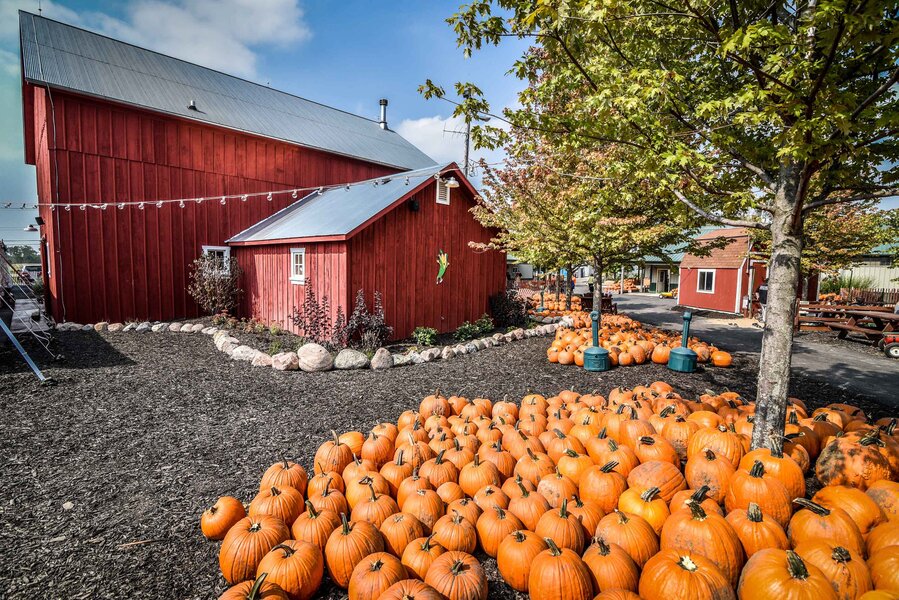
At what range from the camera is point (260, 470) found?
11.9 feet

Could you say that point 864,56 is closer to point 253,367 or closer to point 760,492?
point 760,492

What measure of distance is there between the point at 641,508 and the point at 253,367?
6741 mm

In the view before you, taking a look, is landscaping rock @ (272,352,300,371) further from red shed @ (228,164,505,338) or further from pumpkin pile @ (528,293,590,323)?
pumpkin pile @ (528,293,590,323)

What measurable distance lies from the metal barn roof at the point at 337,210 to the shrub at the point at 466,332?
357cm

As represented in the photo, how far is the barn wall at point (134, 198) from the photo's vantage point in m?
10.6

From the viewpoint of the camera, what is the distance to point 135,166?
1157 centimetres

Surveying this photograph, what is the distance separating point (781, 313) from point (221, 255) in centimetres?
1405

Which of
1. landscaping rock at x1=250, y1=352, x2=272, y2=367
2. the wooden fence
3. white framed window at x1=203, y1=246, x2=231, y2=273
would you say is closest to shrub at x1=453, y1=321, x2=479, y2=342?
landscaping rock at x1=250, y1=352, x2=272, y2=367

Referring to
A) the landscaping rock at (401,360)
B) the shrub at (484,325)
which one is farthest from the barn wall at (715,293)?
the landscaping rock at (401,360)

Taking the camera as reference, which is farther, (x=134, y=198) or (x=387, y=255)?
(x=134, y=198)

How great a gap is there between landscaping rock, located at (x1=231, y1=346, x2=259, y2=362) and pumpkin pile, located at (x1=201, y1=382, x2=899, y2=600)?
16.9ft

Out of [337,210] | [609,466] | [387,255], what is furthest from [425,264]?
[609,466]

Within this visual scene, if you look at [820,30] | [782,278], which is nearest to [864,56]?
[820,30]

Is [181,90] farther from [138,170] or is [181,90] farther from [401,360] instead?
[401,360]
